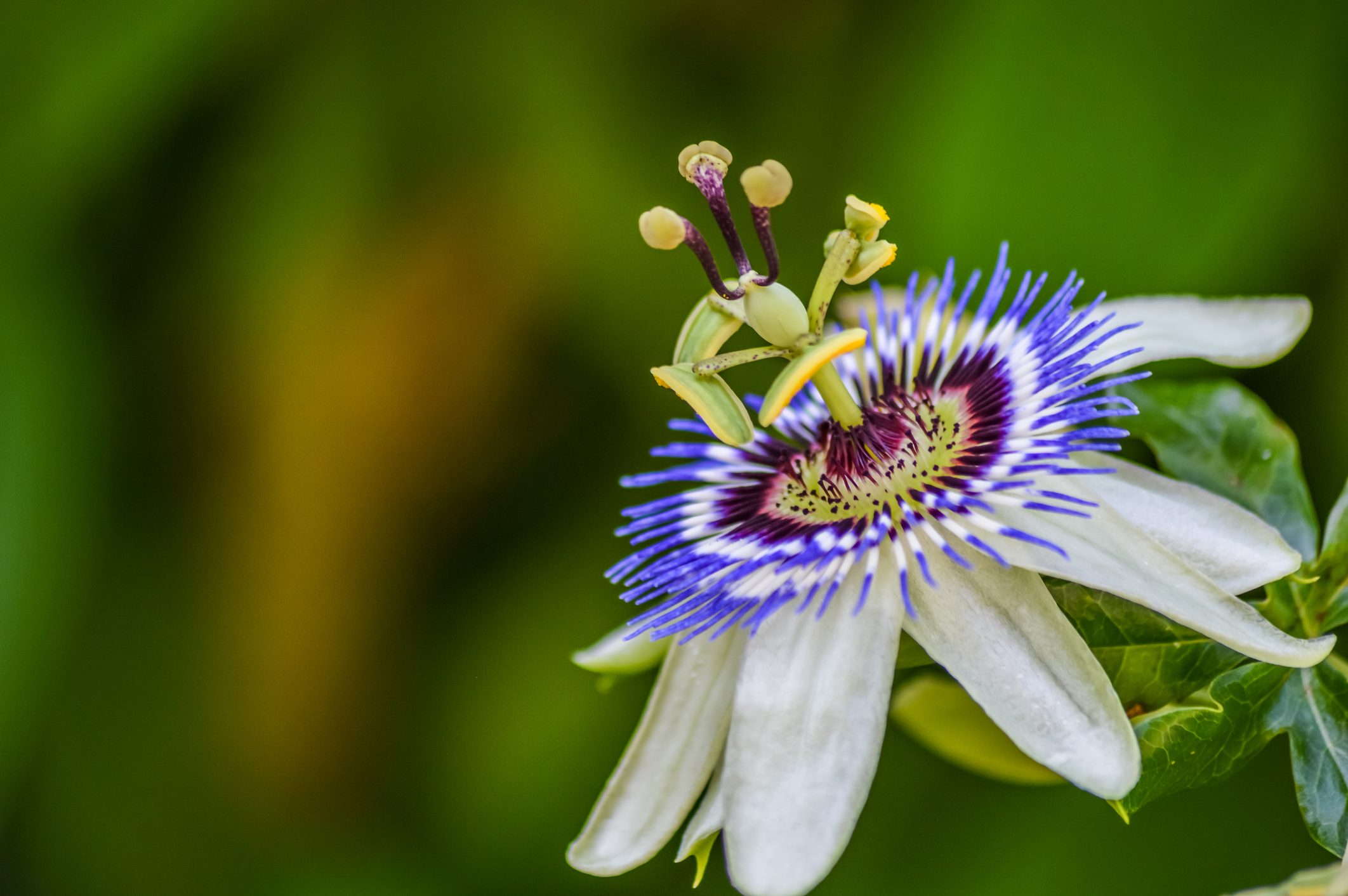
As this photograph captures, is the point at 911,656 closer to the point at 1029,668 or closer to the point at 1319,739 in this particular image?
the point at 1029,668

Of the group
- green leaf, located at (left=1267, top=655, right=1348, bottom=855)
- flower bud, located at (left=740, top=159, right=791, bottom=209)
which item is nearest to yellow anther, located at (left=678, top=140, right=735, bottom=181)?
flower bud, located at (left=740, top=159, right=791, bottom=209)

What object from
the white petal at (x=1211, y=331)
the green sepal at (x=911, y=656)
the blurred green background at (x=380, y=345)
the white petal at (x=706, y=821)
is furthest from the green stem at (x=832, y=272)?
the blurred green background at (x=380, y=345)

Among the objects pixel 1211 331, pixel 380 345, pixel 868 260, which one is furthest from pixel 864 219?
pixel 380 345

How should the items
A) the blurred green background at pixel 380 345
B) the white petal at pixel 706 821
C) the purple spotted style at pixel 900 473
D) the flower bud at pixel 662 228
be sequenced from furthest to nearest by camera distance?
the blurred green background at pixel 380 345, the flower bud at pixel 662 228, the purple spotted style at pixel 900 473, the white petal at pixel 706 821

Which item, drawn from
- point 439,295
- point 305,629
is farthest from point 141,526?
point 439,295

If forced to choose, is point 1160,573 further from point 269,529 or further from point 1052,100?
point 269,529

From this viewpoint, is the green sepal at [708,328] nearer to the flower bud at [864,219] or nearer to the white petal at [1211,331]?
the flower bud at [864,219]
